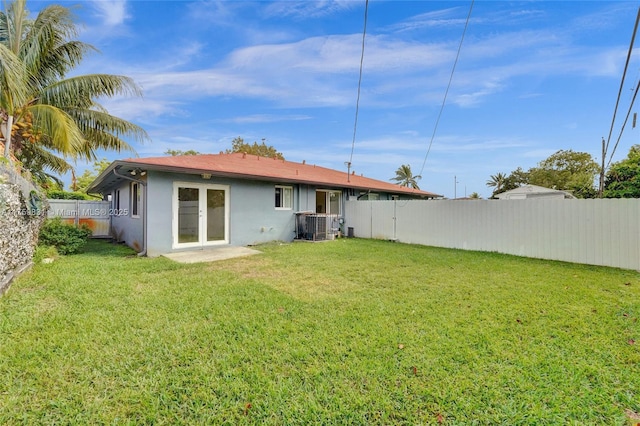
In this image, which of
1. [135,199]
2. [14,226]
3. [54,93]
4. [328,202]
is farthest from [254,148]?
[14,226]

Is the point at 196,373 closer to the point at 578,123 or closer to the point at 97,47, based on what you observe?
the point at 97,47

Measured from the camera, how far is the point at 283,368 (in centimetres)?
266

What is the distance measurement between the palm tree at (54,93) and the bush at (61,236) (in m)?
2.15

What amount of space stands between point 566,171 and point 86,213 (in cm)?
4811

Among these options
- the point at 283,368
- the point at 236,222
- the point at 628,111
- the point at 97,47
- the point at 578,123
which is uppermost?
the point at 97,47

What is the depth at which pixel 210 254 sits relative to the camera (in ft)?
27.5

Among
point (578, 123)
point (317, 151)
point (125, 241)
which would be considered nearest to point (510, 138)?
point (578, 123)

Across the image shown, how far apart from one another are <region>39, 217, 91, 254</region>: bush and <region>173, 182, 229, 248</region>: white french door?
2.68m

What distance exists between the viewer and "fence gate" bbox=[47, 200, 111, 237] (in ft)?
41.4

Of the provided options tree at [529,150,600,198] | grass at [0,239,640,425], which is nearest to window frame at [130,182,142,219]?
grass at [0,239,640,425]

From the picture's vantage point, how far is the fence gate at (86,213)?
1262 centimetres

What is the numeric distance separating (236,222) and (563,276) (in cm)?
911

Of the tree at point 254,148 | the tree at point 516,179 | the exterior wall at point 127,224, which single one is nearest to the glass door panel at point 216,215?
A: the exterior wall at point 127,224

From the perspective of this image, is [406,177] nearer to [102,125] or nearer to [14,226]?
[102,125]
